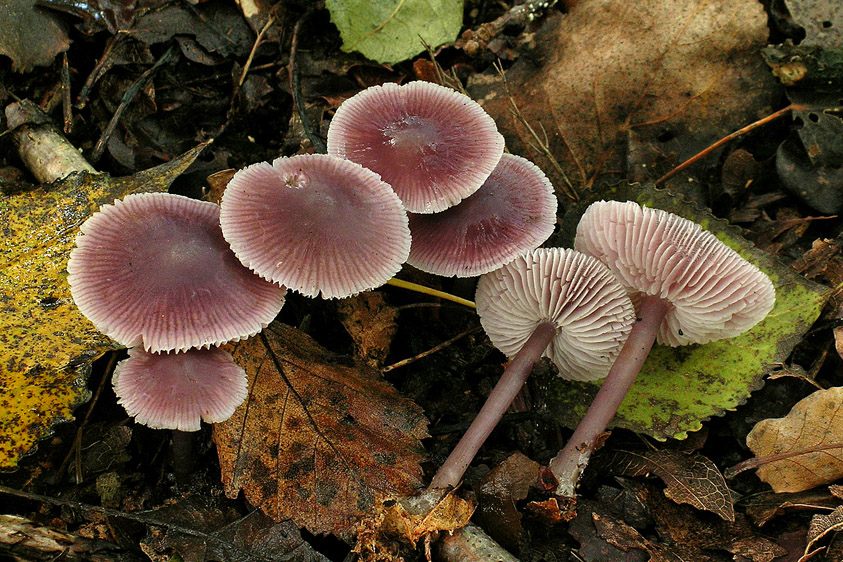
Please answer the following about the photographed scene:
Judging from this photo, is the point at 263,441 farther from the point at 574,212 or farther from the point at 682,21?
the point at 682,21

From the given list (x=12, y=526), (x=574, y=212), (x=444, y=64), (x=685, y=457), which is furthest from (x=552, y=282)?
(x=12, y=526)

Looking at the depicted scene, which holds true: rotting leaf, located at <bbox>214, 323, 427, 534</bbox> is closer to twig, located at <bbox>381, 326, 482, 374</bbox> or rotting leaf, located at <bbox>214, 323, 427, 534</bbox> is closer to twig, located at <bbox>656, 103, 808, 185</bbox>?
twig, located at <bbox>381, 326, 482, 374</bbox>

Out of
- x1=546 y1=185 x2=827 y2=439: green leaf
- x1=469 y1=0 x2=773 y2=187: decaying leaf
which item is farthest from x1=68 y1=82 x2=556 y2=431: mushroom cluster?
x1=469 y1=0 x2=773 y2=187: decaying leaf

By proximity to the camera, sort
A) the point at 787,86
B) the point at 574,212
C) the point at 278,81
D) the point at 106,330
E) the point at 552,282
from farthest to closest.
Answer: the point at 278,81 → the point at 787,86 → the point at 574,212 → the point at 552,282 → the point at 106,330

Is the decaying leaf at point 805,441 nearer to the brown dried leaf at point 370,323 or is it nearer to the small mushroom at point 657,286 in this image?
the small mushroom at point 657,286

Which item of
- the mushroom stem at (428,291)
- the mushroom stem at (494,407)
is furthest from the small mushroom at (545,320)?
the mushroom stem at (428,291)
